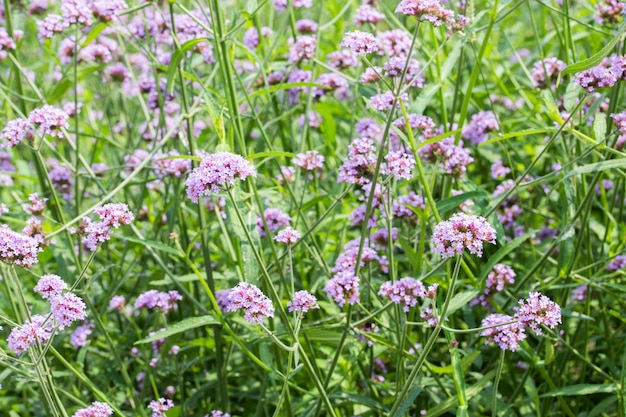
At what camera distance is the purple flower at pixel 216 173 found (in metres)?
2.22

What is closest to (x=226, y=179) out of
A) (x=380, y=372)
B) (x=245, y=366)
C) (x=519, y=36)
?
(x=245, y=366)

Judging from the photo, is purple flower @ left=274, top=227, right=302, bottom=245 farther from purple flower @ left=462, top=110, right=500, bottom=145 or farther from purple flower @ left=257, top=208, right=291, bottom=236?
purple flower @ left=462, top=110, right=500, bottom=145

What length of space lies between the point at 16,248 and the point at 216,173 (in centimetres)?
61

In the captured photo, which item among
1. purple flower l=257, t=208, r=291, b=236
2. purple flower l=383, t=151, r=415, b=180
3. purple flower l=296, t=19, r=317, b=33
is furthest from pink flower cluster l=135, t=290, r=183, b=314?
purple flower l=296, t=19, r=317, b=33

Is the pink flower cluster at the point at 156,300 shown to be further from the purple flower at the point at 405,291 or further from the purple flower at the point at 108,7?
the purple flower at the point at 108,7

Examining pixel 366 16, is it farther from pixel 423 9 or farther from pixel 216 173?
pixel 216 173

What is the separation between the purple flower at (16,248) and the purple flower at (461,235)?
113 cm

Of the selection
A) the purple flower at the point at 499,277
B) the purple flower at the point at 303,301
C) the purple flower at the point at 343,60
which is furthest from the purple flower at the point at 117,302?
the purple flower at the point at 499,277

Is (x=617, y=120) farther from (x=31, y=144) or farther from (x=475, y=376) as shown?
(x=31, y=144)

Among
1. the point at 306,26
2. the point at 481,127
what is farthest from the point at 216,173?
the point at 306,26

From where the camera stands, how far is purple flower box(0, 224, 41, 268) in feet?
7.50

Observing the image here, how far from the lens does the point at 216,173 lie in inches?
87.5

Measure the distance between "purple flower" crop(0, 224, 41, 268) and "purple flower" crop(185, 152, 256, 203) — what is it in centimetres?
49

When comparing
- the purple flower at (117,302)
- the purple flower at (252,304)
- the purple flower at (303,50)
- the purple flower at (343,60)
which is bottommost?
the purple flower at (117,302)
